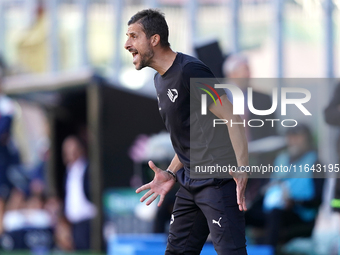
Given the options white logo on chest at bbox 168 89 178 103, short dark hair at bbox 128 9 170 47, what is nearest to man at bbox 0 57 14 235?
short dark hair at bbox 128 9 170 47

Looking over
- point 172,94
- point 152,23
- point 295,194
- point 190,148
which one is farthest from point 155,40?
point 295,194

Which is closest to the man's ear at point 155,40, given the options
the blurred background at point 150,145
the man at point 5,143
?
the blurred background at point 150,145

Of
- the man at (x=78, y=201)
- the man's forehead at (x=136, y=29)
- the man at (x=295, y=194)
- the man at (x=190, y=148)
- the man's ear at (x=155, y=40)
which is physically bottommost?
the man at (x=78, y=201)

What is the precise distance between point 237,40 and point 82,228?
432 cm

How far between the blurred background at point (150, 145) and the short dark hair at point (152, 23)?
2328 mm

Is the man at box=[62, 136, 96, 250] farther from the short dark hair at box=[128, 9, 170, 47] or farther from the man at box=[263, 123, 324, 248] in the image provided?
the short dark hair at box=[128, 9, 170, 47]

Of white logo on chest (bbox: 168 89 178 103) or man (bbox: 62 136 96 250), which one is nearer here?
white logo on chest (bbox: 168 89 178 103)

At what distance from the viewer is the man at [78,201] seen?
9297mm

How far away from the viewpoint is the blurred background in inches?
257

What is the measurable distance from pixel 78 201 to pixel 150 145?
1627mm

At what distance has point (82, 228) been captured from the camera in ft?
30.6

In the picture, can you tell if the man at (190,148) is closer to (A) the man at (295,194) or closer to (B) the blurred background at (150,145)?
(B) the blurred background at (150,145)

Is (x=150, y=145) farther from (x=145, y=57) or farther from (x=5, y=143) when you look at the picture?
(x=145, y=57)

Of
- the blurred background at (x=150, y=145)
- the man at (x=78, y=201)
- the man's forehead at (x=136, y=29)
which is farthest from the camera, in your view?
the man at (x=78, y=201)
